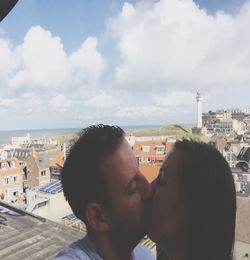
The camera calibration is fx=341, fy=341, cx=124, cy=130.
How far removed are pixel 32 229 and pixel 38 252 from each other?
1.86ft

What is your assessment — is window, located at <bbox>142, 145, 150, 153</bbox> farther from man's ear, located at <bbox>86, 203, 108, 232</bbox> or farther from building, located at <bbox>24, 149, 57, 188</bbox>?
man's ear, located at <bbox>86, 203, 108, 232</bbox>

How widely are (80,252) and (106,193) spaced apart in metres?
0.22

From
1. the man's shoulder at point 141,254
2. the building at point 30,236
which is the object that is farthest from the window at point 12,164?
the man's shoulder at point 141,254

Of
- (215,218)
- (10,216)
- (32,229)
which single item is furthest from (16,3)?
(10,216)

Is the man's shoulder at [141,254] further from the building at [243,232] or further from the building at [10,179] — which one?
the building at [10,179]

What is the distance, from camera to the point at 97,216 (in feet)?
3.61

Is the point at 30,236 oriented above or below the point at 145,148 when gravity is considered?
above

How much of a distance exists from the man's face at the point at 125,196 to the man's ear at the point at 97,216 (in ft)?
0.07

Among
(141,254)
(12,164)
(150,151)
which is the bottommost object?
(12,164)

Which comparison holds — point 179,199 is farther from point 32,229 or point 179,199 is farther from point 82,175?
point 32,229

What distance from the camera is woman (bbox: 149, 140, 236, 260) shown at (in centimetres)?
102

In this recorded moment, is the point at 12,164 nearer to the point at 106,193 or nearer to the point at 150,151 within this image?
the point at 150,151

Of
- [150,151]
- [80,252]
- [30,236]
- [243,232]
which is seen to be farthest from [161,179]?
[150,151]

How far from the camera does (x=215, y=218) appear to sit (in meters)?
1.02
